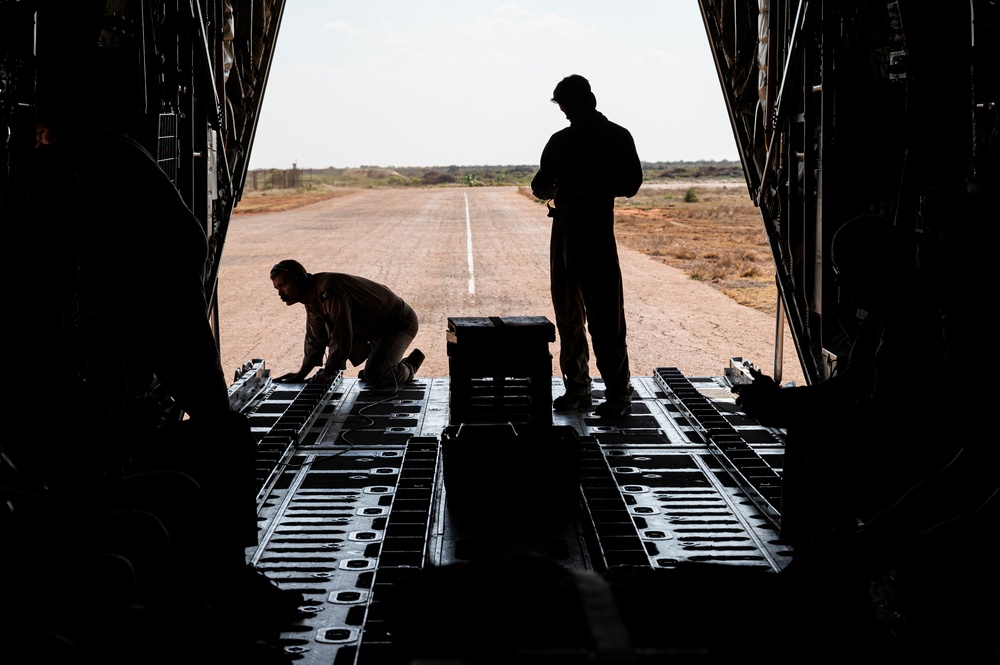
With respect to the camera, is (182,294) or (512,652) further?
(182,294)

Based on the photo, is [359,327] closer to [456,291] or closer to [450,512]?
[450,512]

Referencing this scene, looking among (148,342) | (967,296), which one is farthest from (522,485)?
(967,296)

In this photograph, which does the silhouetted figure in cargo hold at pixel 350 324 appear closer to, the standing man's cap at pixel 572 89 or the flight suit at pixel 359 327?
the flight suit at pixel 359 327

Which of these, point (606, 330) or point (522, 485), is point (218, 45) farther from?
point (522, 485)

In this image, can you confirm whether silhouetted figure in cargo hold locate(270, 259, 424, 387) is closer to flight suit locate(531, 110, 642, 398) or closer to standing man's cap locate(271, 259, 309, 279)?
standing man's cap locate(271, 259, 309, 279)

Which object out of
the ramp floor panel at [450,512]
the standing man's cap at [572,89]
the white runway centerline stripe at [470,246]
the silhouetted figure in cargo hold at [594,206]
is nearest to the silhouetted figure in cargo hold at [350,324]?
the ramp floor panel at [450,512]

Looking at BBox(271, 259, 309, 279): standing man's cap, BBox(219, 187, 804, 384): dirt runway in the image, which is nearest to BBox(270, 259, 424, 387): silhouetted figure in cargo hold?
BBox(271, 259, 309, 279): standing man's cap

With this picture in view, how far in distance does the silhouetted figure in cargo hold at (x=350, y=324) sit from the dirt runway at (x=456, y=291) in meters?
1.59

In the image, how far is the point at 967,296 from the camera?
3562mm

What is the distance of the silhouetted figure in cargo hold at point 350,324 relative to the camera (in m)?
8.67

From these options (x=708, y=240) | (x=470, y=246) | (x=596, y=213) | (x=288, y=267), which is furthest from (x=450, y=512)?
(x=708, y=240)

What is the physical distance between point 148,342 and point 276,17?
210 inches

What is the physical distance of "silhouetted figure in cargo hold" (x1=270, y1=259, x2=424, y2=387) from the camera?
8.67 metres

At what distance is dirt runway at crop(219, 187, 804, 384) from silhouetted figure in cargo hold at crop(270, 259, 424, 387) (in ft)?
5.21
